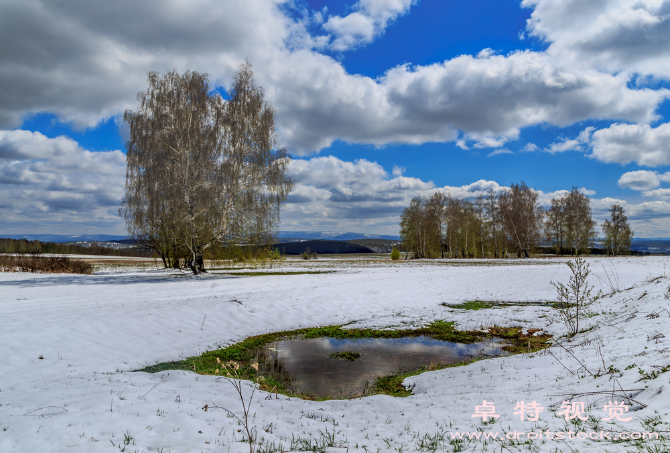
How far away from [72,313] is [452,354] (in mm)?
11215

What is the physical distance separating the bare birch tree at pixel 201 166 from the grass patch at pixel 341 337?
558 inches

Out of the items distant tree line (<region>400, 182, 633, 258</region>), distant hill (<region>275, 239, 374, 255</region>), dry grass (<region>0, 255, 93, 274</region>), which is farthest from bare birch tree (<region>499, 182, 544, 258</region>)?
distant hill (<region>275, 239, 374, 255</region>)

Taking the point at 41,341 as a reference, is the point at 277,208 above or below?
above

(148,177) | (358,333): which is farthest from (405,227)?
(358,333)

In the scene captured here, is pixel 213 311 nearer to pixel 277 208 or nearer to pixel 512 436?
pixel 512 436

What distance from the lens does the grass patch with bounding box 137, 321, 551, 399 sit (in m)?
6.40

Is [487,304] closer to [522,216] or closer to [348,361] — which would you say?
[348,361]

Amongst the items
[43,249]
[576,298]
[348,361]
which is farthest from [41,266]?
[43,249]

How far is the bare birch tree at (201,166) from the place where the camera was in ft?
74.3

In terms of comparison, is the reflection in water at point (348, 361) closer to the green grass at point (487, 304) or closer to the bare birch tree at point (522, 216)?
the green grass at point (487, 304)

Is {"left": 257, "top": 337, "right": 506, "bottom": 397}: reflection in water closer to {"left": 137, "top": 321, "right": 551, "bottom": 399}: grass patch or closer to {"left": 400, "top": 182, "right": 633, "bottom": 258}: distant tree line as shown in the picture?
{"left": 137, "top": 321, "right": 551, "bottom": 399}: grass patch

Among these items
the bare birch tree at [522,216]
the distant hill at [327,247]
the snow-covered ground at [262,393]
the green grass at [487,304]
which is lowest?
the distant hill at [327,247]

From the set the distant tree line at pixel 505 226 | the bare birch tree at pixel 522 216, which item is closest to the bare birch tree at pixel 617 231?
the distant tree line at pixel 505 226

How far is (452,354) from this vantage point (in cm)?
842
